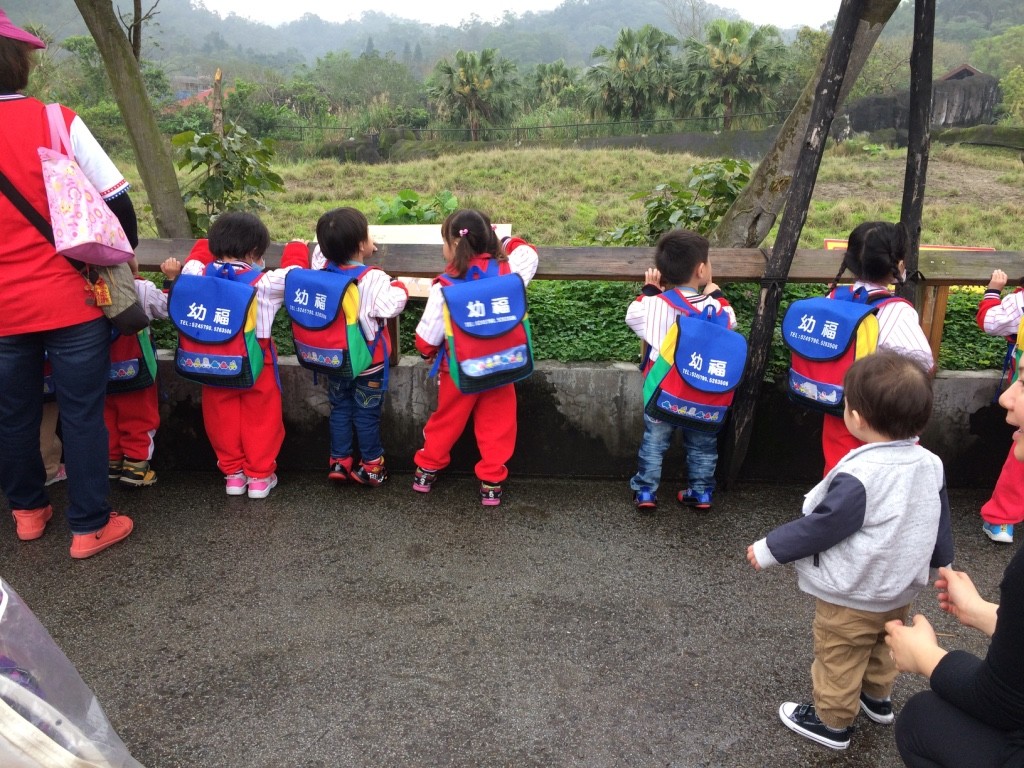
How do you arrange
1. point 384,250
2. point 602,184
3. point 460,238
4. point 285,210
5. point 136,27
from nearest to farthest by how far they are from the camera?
point 460,238
point 384,250
point 136,27
point 285,210
point 602,184

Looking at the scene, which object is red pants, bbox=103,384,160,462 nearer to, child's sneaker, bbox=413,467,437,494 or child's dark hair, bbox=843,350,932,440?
child's sneaker, bbox=413,467,437,494

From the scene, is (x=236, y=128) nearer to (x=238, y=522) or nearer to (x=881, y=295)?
(x=238, y=522)

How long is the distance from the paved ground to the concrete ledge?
0.15 metres

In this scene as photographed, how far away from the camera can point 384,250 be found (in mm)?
3752

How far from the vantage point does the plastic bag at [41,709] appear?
135cm

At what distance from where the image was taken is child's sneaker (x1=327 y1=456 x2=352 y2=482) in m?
3.79

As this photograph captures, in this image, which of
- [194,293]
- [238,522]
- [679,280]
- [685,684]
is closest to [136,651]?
[238,522]

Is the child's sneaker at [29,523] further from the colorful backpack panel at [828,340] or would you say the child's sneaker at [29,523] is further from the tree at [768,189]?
the tree at [768,189]

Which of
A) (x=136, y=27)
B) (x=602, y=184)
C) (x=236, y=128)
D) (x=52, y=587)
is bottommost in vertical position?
(x=52, y=587)

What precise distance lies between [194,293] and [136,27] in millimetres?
2673

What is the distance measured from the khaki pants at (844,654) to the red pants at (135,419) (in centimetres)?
290

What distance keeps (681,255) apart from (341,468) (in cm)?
177

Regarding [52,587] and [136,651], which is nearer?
[136,651]

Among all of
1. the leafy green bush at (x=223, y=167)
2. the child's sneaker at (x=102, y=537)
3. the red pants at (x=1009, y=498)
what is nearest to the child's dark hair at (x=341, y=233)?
the child's sneaker at (x=102, y=537)
